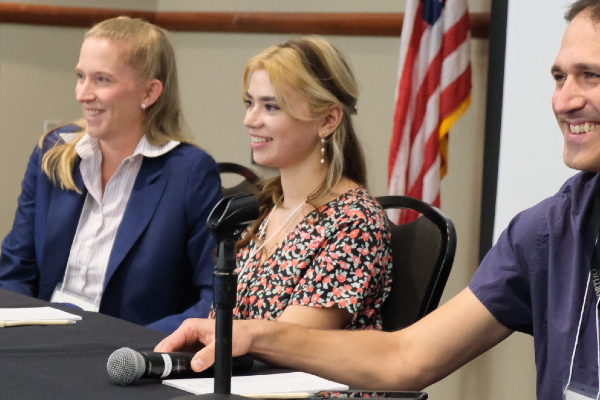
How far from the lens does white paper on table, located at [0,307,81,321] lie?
149 centimetres

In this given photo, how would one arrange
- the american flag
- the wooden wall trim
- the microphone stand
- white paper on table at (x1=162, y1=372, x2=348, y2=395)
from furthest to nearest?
the wooden wall trim
the american flag
white paper on table at (x1=162, y1=372, x2=348, y2=395)
the microphone stand

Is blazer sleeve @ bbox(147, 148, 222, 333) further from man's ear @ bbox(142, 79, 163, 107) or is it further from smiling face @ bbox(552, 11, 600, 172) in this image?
smiling face @ bbox(552, 11, 600, 172)

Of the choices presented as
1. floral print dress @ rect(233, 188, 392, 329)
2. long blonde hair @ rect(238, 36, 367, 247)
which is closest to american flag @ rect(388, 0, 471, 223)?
long blonde hair @ rect(238, 36, 367, 247)

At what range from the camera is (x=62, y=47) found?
375cm

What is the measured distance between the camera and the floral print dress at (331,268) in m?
1.62

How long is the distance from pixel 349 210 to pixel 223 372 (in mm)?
885

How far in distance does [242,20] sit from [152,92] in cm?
151

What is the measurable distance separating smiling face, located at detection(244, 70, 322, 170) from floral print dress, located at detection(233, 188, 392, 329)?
17 centimetres

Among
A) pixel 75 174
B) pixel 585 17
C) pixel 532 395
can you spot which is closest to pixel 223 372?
pixel 585 17

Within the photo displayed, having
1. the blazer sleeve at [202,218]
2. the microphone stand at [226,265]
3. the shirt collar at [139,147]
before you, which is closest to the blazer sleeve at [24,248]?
the shirt collar at [139,147]

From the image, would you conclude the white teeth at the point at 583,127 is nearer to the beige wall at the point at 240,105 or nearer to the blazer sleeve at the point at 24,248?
the blazer sleeve at the point at 24,248

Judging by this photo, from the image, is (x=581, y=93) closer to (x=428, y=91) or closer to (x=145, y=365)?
(x=145, y=365)

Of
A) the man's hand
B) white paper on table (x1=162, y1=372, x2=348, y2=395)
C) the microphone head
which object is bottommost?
white paper on table (x1=162, y1=372, x2=348, y2=395)

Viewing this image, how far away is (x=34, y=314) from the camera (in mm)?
1543
